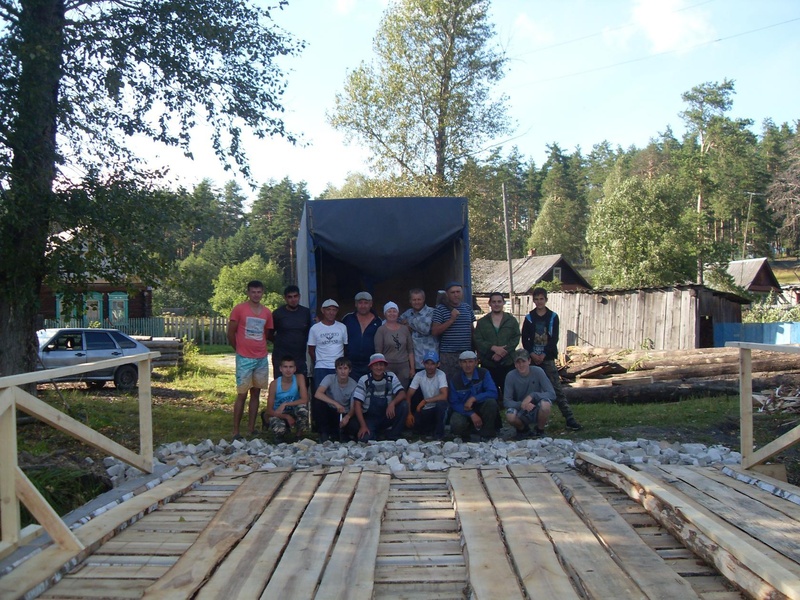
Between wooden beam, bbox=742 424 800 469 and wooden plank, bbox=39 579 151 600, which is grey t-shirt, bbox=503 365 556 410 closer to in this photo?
wooden beam, bbox=742 424 800 469

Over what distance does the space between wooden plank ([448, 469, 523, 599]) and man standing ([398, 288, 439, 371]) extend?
10.6 feet

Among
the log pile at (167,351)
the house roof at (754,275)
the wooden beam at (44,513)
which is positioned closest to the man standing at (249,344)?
the wooden beam at (44,513)

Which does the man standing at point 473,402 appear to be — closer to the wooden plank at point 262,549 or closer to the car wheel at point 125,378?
the wooden plank at point 262,549

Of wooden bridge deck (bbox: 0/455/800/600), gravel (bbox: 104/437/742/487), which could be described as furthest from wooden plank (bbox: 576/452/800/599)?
gravel (bbox: 104/437/742/487)

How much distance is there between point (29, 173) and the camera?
8.05m

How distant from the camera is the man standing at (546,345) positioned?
8584 mm

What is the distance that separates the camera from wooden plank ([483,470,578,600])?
3312 mm

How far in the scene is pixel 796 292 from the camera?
42250 mm

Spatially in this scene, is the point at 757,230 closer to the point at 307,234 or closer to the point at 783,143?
the point at 783,143

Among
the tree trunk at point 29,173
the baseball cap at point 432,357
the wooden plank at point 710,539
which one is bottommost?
the wooden plank at point 710,539

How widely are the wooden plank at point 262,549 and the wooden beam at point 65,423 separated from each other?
113 centimetres

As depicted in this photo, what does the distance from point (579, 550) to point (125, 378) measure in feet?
46.9

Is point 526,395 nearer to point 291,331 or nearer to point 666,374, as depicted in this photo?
point 291,331

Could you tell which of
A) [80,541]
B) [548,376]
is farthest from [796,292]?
[80,541]
